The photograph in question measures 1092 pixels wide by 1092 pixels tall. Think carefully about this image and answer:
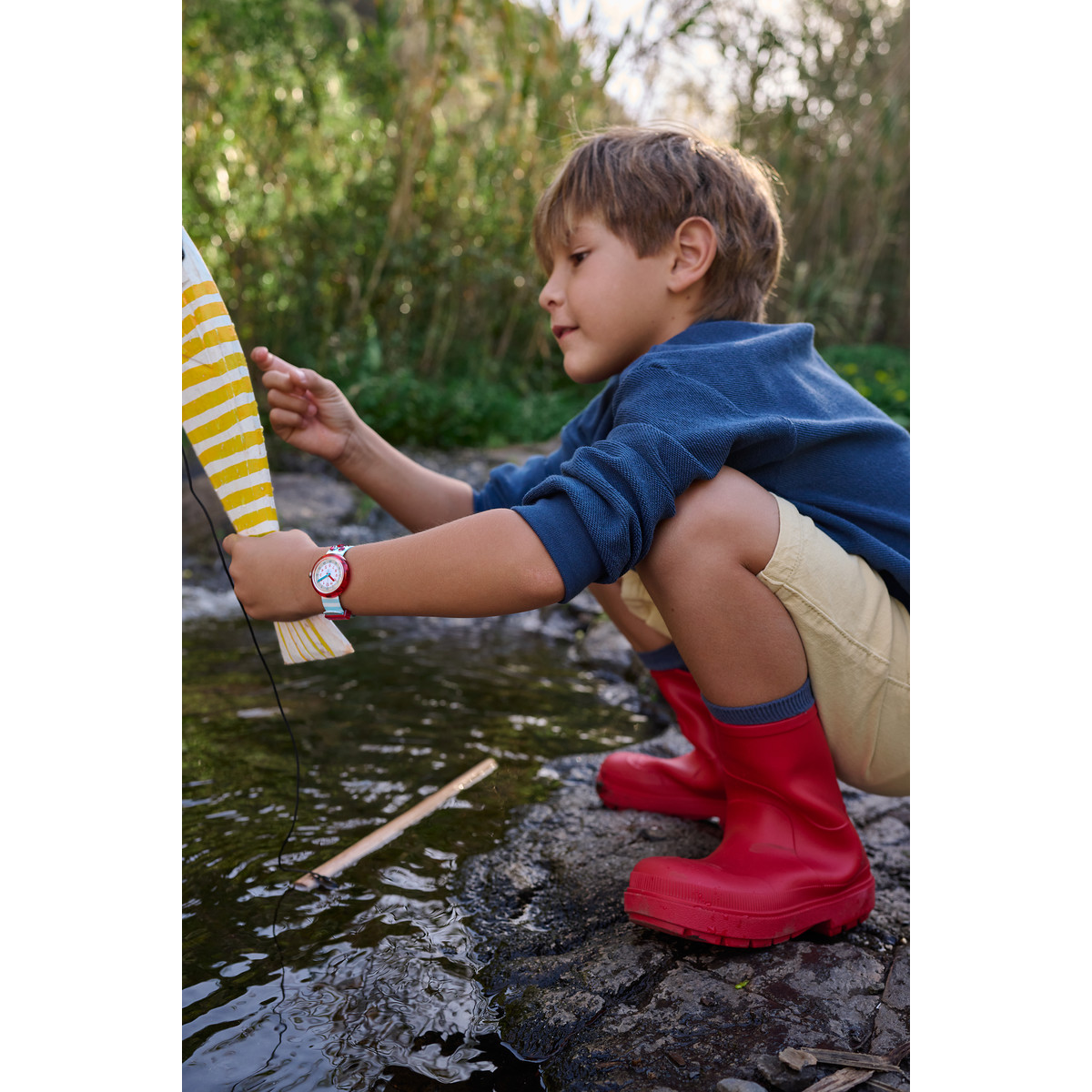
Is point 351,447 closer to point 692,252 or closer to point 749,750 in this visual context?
point 692,252

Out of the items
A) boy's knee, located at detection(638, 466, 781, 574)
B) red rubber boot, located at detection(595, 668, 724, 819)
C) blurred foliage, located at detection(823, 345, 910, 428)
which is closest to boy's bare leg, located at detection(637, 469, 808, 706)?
boy's knee, located at detection(638, 466, 781, 574)

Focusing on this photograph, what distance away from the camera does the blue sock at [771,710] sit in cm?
123

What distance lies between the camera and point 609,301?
1.41 meters

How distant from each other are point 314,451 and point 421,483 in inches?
7.3

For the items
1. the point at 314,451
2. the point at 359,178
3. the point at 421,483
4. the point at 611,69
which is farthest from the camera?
the point at 359,178

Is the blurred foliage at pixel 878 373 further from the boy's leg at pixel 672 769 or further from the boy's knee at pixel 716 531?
the boy's knee at pixel 716 531

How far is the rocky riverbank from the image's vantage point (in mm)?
928

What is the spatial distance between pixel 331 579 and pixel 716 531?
453mm

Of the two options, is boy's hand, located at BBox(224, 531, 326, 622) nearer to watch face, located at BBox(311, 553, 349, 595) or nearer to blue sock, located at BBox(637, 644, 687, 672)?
watch face, located at BBox(311, 553, 349, 595)

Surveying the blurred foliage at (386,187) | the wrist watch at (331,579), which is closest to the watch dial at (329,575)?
the wrist watch at (331,579)

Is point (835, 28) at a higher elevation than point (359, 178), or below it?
higher

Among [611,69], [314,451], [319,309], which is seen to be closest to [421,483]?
[314,451]

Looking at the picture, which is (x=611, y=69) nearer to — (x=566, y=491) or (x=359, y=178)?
(x=359, y=178)
